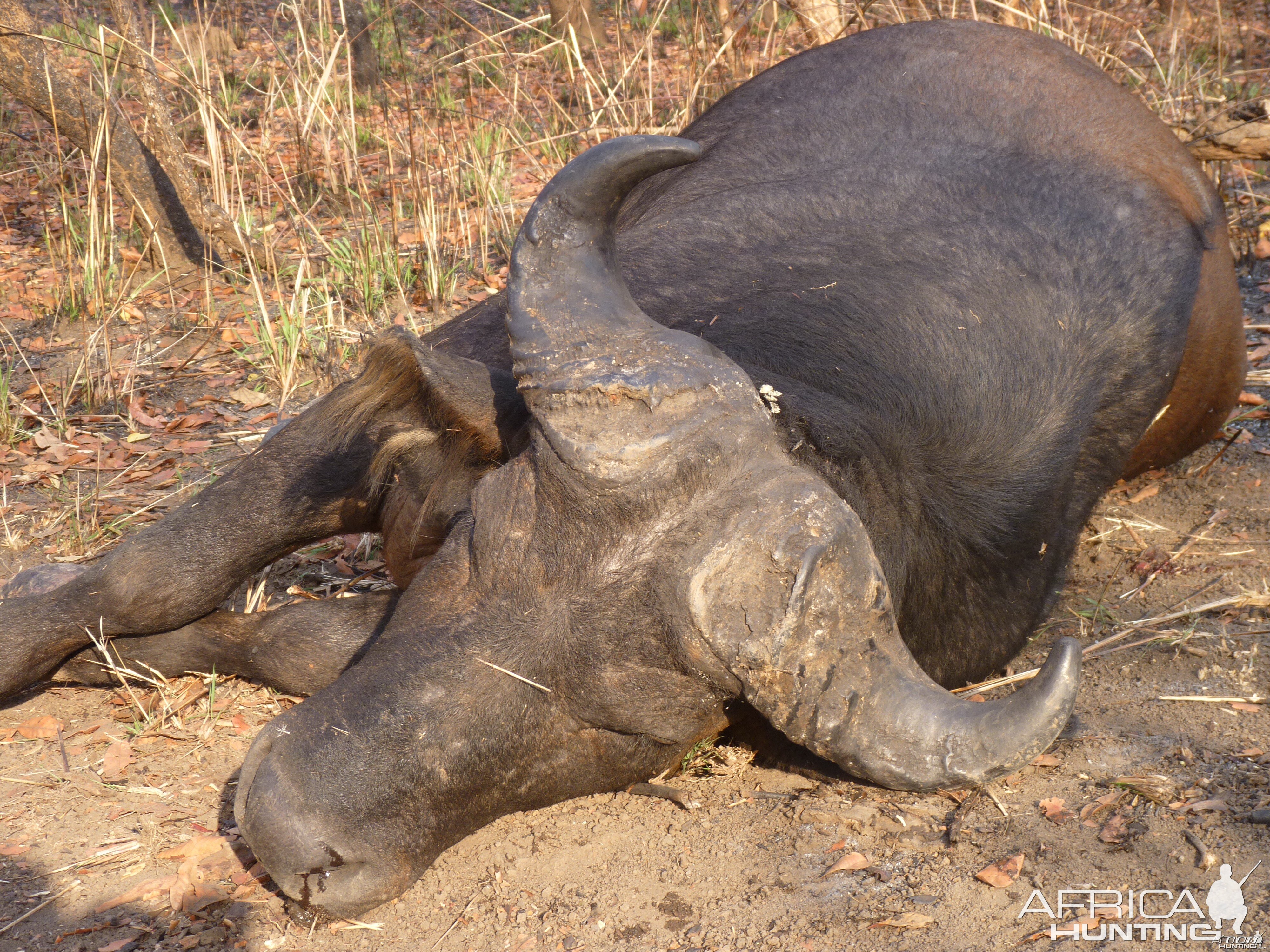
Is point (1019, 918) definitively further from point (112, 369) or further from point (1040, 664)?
point (112, 369)

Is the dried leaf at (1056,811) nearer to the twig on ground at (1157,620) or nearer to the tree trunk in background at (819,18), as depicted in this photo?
the twig on ground at (1157,620)

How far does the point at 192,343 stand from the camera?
21.1 feet

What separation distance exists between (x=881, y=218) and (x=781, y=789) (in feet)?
6.64

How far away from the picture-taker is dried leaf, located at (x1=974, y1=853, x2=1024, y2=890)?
277 cm

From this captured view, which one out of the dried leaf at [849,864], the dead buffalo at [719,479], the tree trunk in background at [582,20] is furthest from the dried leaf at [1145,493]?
the tree trunk in background at [582,20]

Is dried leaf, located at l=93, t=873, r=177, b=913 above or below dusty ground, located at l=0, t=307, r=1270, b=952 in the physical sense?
above

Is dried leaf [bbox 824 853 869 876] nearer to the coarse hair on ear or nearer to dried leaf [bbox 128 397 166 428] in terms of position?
the coarse hair on ear

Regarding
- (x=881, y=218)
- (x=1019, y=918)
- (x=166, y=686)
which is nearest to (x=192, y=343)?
(x=166, y=686)

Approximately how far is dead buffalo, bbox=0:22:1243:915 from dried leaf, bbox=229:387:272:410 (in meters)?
2.18

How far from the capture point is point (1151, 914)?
2652 millimetres

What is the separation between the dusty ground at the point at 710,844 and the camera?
2689 mm

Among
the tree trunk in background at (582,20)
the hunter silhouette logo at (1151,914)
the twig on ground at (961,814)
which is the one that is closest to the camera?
the hunter silhouette logo at (1151,914)

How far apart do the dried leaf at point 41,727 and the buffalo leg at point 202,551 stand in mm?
115

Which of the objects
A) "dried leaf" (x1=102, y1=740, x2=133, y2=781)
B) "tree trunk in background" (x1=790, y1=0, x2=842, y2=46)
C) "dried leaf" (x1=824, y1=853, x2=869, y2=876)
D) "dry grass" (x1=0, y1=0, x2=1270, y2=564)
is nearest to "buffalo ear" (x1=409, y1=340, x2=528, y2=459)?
"dried leaf" (x1=824, y1=853, x2=869, y2=876)
